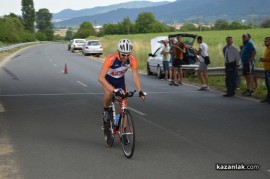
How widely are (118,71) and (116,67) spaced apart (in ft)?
0.28

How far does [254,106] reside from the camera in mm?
12180

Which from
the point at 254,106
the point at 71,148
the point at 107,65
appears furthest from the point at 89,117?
the point at 254,106

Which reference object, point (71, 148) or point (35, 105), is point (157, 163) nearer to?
point (71, 148)

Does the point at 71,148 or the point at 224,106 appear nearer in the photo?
the point at 71,148

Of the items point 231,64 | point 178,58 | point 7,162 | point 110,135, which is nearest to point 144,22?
point 178,58

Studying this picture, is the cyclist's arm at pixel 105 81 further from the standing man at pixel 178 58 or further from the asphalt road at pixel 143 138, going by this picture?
the standing man at pixel 178 58

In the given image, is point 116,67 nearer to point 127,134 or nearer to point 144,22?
point 127,134

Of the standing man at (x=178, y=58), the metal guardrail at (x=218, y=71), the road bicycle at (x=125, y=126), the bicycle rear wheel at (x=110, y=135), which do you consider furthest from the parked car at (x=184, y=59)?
the road bicycle at (x=125, y=126)

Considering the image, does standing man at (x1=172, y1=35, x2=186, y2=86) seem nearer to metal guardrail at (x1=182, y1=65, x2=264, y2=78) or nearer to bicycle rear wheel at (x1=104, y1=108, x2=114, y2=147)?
metal guardrail at (x1=182, y1=65, x2=264, y2=78)

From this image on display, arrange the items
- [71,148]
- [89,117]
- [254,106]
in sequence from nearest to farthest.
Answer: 1. [71,148]
2. [89,117]
3. [254,106]

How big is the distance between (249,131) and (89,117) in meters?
3.73

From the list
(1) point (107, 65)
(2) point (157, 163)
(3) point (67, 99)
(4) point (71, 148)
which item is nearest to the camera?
(2) point (157, 163)

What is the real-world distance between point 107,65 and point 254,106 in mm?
6478

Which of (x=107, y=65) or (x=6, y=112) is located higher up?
(x=107, y=65)
